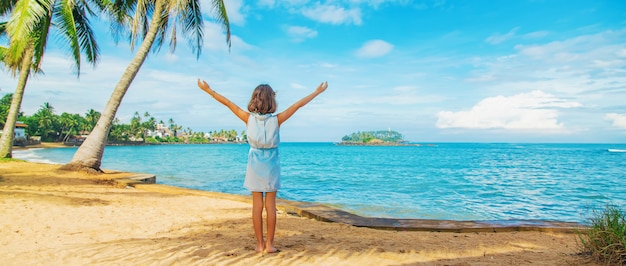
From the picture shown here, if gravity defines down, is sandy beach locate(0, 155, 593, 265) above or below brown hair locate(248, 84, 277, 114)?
below

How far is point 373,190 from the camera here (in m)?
15.4

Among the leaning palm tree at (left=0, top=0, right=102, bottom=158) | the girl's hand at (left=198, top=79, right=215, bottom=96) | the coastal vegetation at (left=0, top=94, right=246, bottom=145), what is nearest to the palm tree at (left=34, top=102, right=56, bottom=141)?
the coastal vegetation at (left=0, top=94, right=246, bottom=145)

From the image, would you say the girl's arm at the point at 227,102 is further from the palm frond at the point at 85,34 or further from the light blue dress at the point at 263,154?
the palm frond at the point at 85,34

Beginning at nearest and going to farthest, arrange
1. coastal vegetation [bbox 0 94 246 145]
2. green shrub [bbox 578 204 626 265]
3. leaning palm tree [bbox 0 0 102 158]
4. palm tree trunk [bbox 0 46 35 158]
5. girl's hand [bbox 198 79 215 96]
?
green shrub [bbox 578 204 626 265]
girl's hand [bbox 198 79 215 96]
leaning palm tree [bbox 0 0 102 158]
palm tree trunk [bbox 0 46 35 158]
coastal vegetation [bbox 0 94 246 145]

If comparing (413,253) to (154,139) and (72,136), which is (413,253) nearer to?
(72,136)

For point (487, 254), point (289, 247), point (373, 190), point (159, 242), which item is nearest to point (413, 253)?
point (487, 254)

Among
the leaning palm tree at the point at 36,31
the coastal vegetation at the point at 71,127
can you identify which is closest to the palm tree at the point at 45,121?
the coastal vegetation at the point at 71,127

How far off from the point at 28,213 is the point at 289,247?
4581 millimetres

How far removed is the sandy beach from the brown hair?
1.56 m

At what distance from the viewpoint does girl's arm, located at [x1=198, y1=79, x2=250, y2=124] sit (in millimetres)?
3875

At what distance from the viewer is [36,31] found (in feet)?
49.4

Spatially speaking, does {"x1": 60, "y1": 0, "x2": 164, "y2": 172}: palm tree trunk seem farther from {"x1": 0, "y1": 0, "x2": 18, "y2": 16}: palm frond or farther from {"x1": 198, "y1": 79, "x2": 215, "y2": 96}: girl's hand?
{"x1": 198, "y1": 79, "x2": 215, "y2": 96}: girl's hand

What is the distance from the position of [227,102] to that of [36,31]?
15789mm

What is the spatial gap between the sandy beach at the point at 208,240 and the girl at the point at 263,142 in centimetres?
64
